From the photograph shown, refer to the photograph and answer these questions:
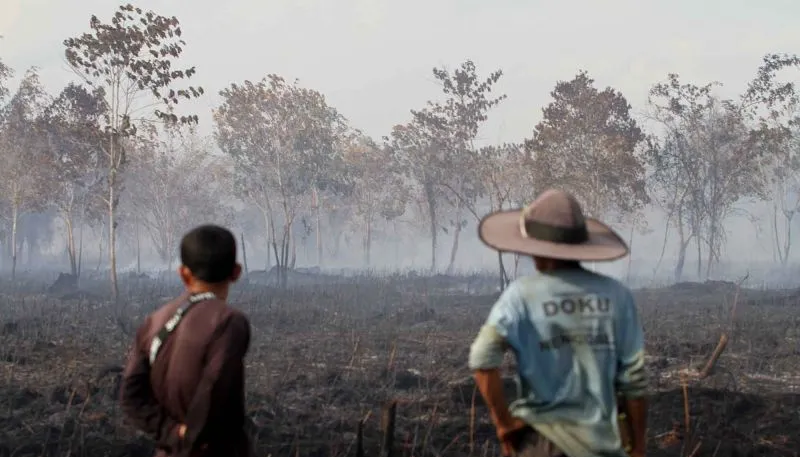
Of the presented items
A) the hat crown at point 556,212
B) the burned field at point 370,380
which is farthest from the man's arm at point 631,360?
the burned field at point 370,380

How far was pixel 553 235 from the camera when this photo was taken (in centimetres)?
325

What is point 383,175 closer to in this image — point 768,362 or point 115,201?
point 115,201

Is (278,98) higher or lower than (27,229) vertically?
higher

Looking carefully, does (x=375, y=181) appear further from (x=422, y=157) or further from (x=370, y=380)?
(x=370, y=380)

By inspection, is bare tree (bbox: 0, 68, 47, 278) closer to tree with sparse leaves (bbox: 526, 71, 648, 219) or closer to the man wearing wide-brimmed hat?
tree with sparse leaves (bbox: 526, 71, 648, 219)

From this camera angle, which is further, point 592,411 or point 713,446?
point 713,446

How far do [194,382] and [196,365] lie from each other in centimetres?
7

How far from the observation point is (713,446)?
7.06 m

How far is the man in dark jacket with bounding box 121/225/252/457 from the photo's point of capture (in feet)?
10.0

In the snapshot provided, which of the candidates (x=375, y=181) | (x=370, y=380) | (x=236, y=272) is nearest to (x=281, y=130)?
(x=375, y=181)

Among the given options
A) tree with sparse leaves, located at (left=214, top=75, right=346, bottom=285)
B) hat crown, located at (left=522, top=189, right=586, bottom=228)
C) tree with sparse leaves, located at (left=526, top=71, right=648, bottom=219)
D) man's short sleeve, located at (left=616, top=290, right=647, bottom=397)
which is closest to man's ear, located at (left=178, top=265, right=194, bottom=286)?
hat crown, located at (left=522, top=189, right=586, bottom=228)

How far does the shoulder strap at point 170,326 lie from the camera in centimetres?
314

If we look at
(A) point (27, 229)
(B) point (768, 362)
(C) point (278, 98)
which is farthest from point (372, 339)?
(A) point (27, 229)

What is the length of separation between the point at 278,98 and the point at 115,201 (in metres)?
15.4
